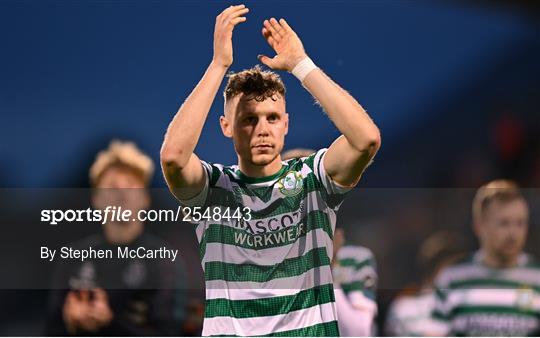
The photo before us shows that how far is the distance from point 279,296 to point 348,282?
4.13 ft

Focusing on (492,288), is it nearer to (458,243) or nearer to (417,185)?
(458,243)

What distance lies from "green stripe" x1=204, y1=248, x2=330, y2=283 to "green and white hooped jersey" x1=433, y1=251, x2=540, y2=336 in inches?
44.7

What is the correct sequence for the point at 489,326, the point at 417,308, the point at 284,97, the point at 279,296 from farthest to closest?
the point at 417,308
the point at 489,326
the point at 284,97
the point at 279,296

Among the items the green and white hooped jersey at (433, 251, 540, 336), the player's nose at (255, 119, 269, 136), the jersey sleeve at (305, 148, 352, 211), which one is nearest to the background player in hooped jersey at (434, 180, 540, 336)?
the green and white hooped jersey at (433, 251, 540, 336)

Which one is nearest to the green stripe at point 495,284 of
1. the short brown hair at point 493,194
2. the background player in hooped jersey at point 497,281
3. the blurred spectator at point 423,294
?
the background player in hooped jersey at point 497,281

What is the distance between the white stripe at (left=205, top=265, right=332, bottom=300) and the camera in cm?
242

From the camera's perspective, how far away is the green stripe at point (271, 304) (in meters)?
2.39

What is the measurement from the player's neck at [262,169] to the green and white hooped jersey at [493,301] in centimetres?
127

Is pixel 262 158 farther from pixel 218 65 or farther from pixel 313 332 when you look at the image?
pixel 313 332

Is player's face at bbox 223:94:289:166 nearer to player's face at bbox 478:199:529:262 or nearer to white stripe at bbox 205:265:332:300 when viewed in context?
white stripe at bbox 205:265:332:300

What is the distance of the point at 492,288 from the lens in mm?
3344

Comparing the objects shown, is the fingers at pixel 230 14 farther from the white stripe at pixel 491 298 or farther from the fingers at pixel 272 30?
the white stripe at pixel 491 298

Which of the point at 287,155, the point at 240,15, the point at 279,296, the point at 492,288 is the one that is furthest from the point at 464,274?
the point at 240,15

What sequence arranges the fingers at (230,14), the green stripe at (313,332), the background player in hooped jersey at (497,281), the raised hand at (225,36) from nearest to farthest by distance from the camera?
the green stripe at (313,332) → the raised hand at (225,36) → the fingers at (230,14) → the background player in hooped jersey at (497,281)
